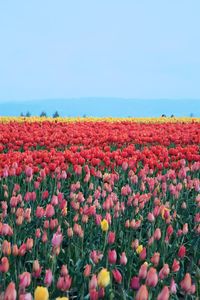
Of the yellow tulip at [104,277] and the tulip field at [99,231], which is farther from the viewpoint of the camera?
the tulip field at [99,231]

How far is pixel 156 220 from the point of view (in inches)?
276

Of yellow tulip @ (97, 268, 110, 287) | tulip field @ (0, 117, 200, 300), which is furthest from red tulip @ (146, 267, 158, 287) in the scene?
yellow tulip @ (97, 268, 110, 287)

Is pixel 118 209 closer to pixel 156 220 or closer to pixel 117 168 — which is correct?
pixel 156 220

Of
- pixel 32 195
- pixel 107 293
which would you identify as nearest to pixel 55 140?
pixel 32 195

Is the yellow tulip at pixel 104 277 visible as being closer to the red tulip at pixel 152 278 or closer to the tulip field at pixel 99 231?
the tulip field at pixel 99 231

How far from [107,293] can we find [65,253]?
140cm

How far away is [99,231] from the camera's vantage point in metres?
6.39

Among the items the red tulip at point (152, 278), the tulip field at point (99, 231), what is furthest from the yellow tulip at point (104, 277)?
the red tulip at point (152, 278)

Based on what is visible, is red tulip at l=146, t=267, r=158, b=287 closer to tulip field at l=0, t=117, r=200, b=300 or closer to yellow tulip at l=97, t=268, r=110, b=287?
tulip field at l=0, t=117, r=200, b=300

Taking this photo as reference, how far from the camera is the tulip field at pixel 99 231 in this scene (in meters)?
4.38

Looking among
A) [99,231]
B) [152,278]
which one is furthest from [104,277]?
[99,231]

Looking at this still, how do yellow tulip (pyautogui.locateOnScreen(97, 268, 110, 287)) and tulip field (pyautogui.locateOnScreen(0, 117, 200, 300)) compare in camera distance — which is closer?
yellow tulip (pyautogui.locateOnScreen(97, 268, 110, 287))

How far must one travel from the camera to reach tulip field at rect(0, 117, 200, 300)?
4385 millimetres

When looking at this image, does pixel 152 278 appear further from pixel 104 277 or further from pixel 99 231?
pixel 99 231
